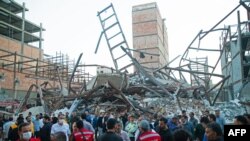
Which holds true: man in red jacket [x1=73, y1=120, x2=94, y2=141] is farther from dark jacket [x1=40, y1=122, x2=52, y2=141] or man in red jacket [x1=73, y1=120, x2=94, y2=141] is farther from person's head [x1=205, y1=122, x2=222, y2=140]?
dark jacket [x1=40, y1=122, x2=52, y2=141]

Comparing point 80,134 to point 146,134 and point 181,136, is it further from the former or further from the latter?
point 181,136

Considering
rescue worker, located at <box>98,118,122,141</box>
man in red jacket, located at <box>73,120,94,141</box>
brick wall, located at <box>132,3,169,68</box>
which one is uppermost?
brick wall, located at <box>132,3,169,68</box>

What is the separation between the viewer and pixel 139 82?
19281 mm

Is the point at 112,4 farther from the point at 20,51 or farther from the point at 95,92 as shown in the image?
the point at 20,51

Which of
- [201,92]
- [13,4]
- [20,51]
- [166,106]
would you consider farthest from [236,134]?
[13,4]

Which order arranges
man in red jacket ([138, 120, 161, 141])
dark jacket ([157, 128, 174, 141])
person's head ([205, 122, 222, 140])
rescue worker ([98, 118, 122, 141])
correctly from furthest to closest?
dark jacket ([157, 128, 174, 141]) → man in red jacket ([138, 120, 161, 141]) → rescue worker ([98, 118, 122, 141]) → person's head ([205, 122, 222, 140])

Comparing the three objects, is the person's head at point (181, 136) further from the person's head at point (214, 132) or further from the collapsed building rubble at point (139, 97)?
the collapsed building rubble at point (139, 97)

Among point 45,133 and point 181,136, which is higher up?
point 181,136

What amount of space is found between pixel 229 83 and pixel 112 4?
10223 millimetres

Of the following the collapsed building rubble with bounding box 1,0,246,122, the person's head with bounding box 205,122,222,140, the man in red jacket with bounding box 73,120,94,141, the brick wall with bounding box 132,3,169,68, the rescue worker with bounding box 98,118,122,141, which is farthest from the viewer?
the brick wall with bounding box 132,3,169,68

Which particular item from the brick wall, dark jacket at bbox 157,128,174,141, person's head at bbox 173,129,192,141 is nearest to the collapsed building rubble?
dark jacket at bbox 157,128,174,141

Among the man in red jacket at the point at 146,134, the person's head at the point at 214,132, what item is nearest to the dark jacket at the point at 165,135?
the man in red jacket at the point at 146,134

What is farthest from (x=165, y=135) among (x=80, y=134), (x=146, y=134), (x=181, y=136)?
(x=181, y=136)

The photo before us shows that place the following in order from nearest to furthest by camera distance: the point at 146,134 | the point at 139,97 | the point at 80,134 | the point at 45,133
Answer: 1. the point at 146,134
2. the point at 80,134
3. the point at 45,133
4. the point at 139,97
